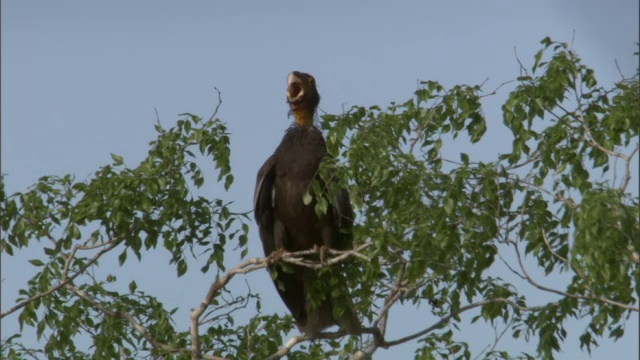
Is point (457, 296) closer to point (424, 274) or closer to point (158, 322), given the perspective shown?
point (424, 274)

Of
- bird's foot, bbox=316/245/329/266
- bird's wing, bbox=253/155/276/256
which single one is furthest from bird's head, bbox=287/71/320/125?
bird's foot, bbox=316/245/329/266

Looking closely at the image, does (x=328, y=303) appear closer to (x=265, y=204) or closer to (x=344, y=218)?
(x=344, y=218)

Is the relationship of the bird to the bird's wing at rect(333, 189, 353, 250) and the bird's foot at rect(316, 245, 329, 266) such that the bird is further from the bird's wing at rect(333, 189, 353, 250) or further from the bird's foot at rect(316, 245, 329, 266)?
the bird's foot at rect(316, 245, 329, 266)

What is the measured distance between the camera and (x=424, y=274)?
633 centimetres

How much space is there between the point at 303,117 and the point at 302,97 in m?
0.11

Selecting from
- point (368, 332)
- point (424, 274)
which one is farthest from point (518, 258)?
point (368, 332)

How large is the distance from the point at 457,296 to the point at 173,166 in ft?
5.22

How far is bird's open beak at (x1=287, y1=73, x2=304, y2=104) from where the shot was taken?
26.3 feet

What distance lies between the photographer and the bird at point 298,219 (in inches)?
292

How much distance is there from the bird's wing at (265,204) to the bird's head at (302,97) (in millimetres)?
391

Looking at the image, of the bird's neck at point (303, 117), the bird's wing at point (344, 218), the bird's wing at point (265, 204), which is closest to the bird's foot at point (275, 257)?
the bird's wing at point (344, 218)

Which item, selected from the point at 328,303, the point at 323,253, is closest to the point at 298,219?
the point at 328,303

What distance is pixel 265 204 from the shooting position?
7.70 metres

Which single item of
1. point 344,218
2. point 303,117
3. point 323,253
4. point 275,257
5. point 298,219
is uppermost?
point 303,117
